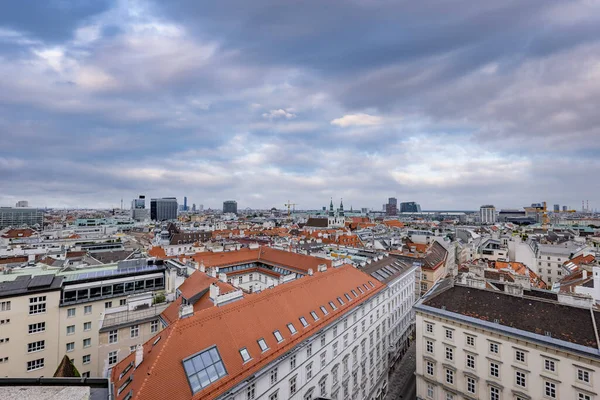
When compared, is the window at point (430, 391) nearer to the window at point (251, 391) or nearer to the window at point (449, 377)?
the window at point (449, 377)

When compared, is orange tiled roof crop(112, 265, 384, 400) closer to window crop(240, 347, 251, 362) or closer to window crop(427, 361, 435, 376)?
window crop(240, 347, 251, 362)

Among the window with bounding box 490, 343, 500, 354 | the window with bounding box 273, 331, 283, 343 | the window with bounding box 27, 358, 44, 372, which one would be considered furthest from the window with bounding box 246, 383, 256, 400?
the window with bounding box 27, 358, 44, 372

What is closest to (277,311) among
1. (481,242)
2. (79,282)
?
(79,282)

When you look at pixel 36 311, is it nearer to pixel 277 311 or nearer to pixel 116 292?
pixel 116 292

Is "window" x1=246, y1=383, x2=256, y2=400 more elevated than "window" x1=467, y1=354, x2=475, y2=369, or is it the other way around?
"window" x1=246, y1=383, x2=256, y2=400

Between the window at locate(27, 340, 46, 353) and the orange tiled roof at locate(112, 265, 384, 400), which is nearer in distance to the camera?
the orange tiled roof at locate(112, 265, 384, 400)

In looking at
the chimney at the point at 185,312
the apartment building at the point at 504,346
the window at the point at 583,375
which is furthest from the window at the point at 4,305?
the window at the point at 583,375
